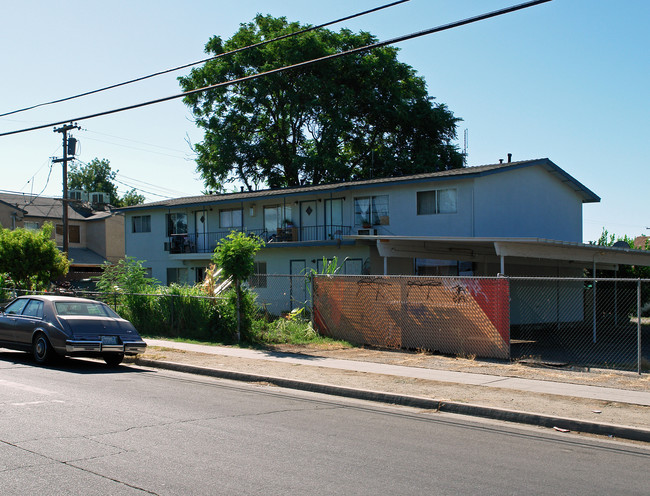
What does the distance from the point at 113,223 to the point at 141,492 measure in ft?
149

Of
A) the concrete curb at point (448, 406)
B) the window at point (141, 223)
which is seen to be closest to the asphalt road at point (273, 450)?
the concrete curb at point (448, 406)

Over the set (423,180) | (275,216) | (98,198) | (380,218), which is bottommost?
(380,218)

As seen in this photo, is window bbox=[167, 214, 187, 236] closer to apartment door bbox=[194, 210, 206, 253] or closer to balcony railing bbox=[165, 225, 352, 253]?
balcony railing bbox=[165, 225, 352, 253]

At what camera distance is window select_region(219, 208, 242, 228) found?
3288cm

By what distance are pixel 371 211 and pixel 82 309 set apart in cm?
1596

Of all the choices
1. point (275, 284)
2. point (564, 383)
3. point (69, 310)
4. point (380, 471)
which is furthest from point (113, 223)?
point (380, 471)

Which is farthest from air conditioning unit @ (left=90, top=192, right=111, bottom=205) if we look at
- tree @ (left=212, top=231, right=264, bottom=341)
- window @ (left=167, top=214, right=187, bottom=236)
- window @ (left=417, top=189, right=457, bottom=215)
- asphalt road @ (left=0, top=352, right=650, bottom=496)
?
asphalt road @ (left=0, top=352, right=650, bottom=496)

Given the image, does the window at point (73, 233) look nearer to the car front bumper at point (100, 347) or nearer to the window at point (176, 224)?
the window at point (176, 224)

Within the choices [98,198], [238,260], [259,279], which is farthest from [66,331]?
[98,198]

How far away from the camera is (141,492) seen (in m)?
5.30

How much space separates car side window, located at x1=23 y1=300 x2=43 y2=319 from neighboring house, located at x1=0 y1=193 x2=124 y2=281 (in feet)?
106

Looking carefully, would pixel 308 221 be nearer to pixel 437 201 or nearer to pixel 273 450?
pixel 437 201

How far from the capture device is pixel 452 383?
11.4 meters

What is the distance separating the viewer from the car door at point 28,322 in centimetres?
1371
